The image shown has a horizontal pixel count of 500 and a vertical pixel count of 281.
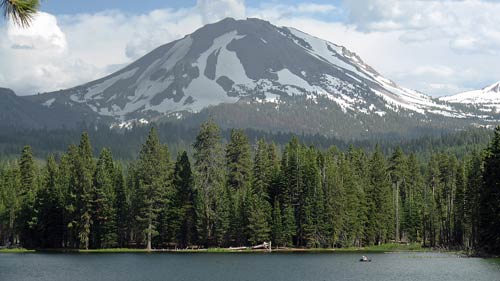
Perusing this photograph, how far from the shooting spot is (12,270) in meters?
72.4

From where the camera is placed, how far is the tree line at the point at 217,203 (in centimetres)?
10662

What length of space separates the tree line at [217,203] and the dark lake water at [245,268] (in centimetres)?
1482

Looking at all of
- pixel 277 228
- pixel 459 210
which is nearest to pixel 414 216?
→ pixel 459 210

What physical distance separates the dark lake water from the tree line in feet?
48.6

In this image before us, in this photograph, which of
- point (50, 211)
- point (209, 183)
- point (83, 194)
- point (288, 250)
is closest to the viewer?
point (288, 250)

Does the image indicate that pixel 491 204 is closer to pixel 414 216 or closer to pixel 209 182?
pixel 414 216

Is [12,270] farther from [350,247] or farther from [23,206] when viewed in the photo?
[350,247]

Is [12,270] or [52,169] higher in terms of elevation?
[52,169]

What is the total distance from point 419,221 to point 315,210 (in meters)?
25.5

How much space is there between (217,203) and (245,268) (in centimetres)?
3415

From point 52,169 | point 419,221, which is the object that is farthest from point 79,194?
point 419,221

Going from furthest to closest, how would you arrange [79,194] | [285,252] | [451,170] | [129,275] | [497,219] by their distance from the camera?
[451,170], [79,194], [285,252], [497,219], [129,275]

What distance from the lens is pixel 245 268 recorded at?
240 feet

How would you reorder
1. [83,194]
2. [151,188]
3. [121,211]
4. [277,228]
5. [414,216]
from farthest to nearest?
[414,216] < [121,211] < [83,194] < [151,188] < [277,228]
